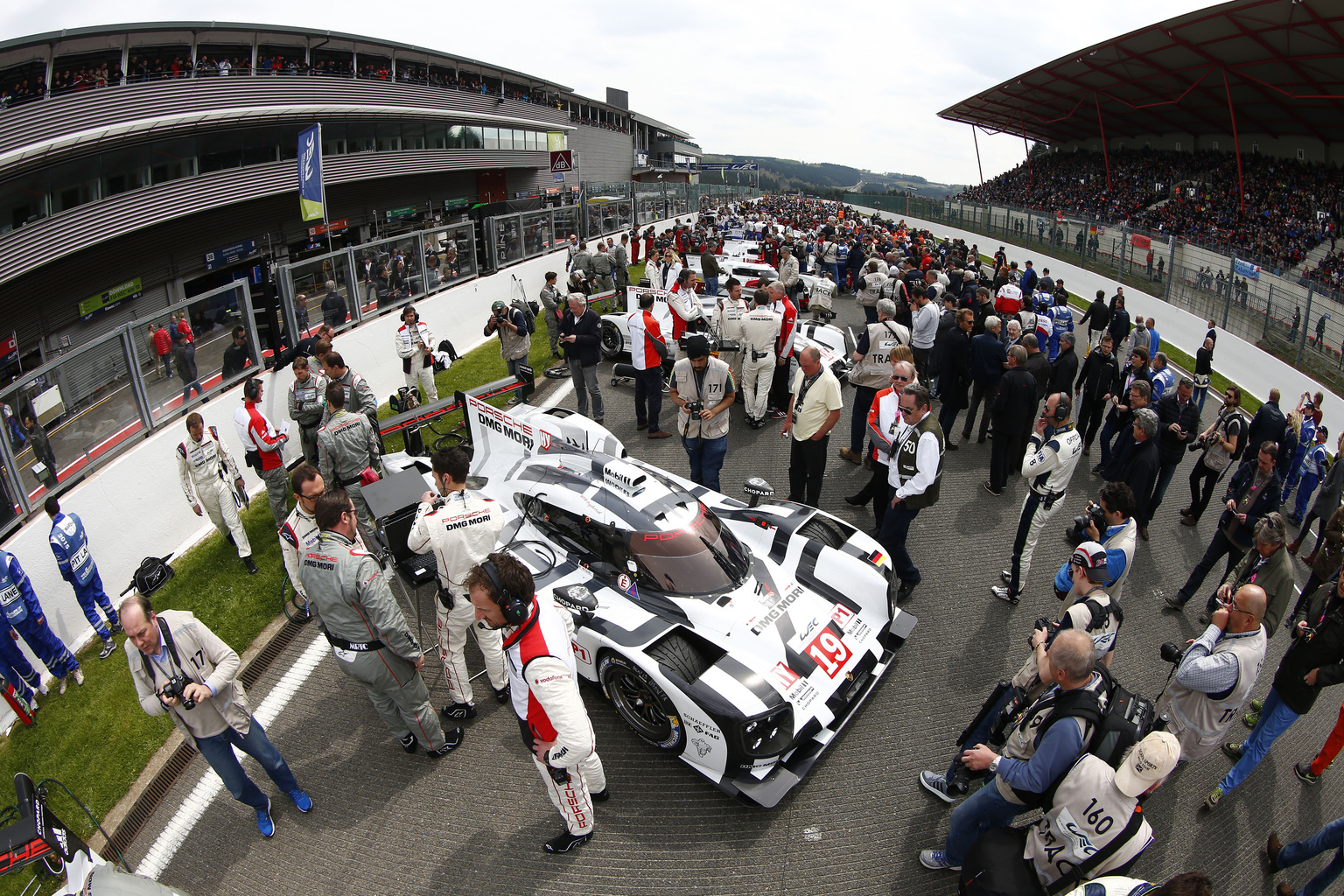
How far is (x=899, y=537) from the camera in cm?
548

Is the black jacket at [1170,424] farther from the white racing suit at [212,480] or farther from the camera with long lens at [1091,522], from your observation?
the white racing suit at [212,480]

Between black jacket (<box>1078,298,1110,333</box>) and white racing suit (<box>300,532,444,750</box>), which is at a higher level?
black jacket (<box>1078,298,1110,333</box>)

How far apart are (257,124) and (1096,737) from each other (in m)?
25.8

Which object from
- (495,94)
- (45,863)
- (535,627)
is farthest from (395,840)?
(495,94)

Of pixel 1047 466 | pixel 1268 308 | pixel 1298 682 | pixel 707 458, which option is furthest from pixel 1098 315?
pixel 1298 682

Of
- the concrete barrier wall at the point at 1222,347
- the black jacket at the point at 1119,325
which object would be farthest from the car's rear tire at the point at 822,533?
the concrete barrier wall at the point at 1222,347

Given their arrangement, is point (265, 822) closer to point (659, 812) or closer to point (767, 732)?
point (659, 812)

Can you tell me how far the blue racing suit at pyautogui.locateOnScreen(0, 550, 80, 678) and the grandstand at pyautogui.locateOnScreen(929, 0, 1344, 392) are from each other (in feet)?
51.9

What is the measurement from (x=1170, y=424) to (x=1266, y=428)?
3.04ft

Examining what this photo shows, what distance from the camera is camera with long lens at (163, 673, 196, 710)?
342cm

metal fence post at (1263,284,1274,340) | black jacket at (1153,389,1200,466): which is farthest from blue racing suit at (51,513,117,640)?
metal fence post at (1263,284,1274,340)

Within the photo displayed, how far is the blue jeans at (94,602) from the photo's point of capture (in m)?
5.36

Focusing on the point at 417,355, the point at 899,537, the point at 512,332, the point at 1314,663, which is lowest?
the point at 1314,663

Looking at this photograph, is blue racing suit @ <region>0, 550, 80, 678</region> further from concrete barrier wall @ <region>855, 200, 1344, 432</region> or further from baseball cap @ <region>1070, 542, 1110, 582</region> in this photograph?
concrete barrier wall @ <region>855, 200, 1344, 432</region>
